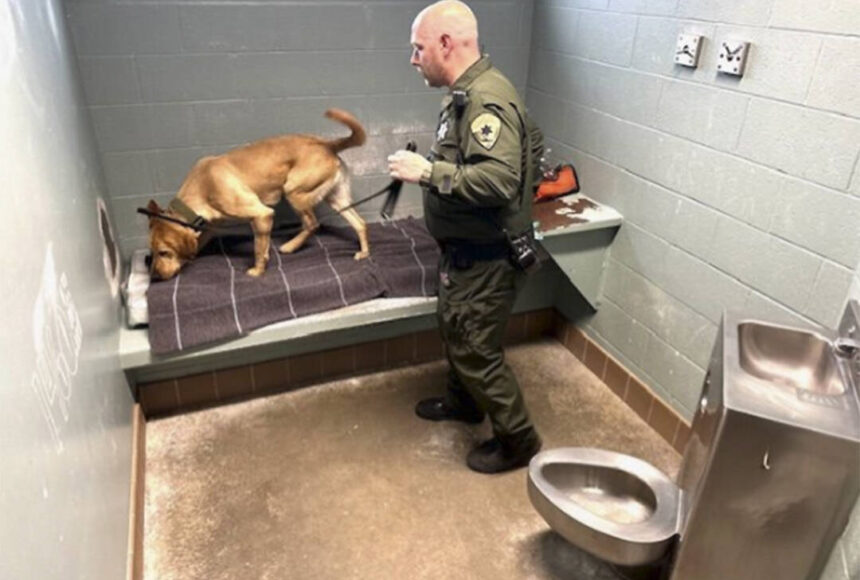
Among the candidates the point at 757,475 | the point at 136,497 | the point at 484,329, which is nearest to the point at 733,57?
the point at 484,329

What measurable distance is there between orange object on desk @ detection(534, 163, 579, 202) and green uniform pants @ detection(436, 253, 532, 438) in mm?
731

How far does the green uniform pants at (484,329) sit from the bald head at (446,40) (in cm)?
60

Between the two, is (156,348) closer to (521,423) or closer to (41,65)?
(41,65)

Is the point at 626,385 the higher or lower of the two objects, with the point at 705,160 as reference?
lower

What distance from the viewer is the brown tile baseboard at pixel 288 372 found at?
2.43 metres

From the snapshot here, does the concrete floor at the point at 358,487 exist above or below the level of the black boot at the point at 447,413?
below

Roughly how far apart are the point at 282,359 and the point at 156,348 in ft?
1.75

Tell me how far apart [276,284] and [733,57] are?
5.69 ft

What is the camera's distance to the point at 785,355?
58.2 inches

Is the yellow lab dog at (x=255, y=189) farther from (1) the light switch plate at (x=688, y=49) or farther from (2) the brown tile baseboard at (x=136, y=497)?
(1) the light switch plate at (x=688, y=49)

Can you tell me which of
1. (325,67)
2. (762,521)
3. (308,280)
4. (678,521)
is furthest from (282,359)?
(762,521)

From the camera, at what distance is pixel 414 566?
6.02 feet

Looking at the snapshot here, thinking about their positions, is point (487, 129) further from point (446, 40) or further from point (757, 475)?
point (757, 475)

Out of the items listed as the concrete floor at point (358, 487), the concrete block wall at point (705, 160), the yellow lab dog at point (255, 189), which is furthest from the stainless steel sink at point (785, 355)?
the yellow lab dog at point (255, 189)
